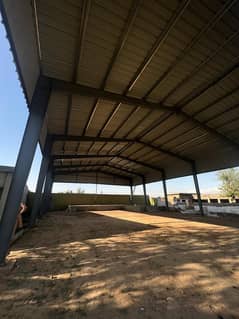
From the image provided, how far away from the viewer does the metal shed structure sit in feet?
11.2

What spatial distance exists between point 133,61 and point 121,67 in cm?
41

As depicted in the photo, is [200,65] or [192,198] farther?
[192,198]

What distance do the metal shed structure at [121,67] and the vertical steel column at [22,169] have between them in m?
0.02

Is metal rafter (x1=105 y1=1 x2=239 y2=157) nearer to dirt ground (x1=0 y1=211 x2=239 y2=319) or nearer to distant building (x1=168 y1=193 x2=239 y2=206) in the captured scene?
dirt ground (x1=0 y1=211 x2=239 y2=319)

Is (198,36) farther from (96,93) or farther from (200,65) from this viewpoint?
(96,93)

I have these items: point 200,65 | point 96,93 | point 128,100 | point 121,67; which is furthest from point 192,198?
point 121,67

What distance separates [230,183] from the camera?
84.8 ft

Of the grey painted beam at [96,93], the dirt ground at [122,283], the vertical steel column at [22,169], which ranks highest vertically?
the grey painted beam at [96,93]

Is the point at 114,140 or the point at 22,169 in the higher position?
the point at 114,140

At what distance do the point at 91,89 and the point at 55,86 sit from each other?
123 centimetres

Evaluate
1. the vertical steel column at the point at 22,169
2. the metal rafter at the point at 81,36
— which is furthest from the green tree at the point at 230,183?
the vertical steel column at the point at 22,169

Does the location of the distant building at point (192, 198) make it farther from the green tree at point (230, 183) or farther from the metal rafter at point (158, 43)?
the metal rafter at point (158, 43)

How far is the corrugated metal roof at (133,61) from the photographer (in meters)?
3.41

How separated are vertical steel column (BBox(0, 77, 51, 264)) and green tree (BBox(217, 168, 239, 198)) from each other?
3002cm
